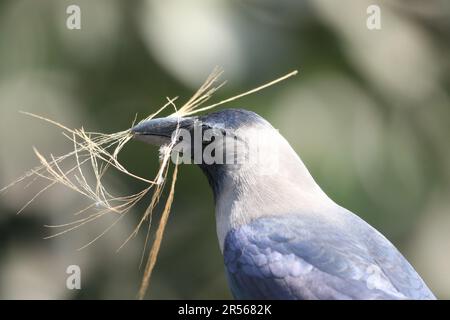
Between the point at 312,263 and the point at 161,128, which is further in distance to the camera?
the point at 161,128

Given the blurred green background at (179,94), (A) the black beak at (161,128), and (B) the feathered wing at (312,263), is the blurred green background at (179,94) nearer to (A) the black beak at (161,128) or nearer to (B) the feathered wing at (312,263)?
(A) the black beak at (161,128)

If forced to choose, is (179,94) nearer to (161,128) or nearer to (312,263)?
(161,128)

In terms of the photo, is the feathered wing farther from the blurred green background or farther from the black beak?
the blurred green background

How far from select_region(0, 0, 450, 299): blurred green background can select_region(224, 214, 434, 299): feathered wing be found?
8.48 ft

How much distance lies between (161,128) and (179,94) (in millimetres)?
2247

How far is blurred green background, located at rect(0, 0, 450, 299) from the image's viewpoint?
6.35m

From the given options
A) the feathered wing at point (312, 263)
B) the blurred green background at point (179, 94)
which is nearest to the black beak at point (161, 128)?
the feathered wing at point (312, 263)

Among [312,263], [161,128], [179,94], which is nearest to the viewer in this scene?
[312,263]

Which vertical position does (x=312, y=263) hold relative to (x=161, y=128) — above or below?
below

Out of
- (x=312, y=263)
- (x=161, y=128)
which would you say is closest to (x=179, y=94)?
(x=161, y=128)

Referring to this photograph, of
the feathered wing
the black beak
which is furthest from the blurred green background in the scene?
the feathered wing

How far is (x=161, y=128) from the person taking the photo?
158 inches
